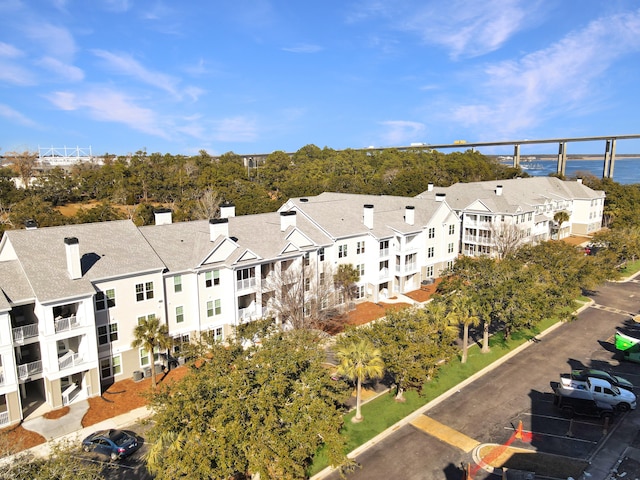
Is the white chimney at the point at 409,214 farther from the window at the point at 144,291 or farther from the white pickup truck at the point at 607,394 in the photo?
the window at the point at 144,291

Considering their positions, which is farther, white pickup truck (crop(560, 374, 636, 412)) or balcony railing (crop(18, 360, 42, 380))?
white pickup truck (crop(560, 374, 636, 412))

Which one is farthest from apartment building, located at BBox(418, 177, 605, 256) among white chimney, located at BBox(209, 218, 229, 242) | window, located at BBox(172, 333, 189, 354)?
window, located at BBox(172, 333, 189, 354)

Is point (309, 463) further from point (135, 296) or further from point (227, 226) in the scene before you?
point (227, 226)

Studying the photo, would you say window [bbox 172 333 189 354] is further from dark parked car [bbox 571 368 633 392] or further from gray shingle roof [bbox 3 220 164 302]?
dark parked car [bbox 571 368 633 392]

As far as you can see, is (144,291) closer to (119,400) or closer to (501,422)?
(119,400)

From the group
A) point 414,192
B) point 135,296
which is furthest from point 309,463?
point 414,192

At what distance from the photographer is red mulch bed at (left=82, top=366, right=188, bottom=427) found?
2795cm

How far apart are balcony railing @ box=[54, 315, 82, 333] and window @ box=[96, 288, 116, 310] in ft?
6.25

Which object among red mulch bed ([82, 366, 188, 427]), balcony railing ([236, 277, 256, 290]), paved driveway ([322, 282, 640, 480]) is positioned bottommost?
paved driveway ([322, 282, 640, 480])

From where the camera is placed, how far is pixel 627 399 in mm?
28297

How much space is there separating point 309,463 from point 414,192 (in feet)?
239

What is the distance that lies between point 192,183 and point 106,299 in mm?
68513

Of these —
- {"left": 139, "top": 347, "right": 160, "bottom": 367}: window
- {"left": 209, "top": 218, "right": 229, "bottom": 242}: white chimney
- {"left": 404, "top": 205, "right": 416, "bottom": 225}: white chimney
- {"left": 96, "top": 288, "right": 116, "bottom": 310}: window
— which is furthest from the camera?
{"left": 404, "top": 205, "right": 416, "bottom": 225}: white chimney

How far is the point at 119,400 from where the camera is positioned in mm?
29672
